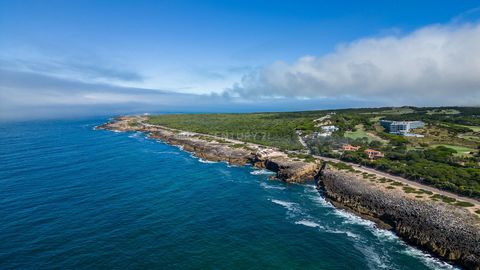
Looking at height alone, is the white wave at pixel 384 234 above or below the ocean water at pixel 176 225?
below

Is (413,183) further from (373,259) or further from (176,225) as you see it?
Answer: (176,225)

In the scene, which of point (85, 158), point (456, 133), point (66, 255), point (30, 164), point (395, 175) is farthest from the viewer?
point (456, 133)

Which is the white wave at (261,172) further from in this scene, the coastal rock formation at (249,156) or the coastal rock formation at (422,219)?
the coastal rock formation at (422,219)

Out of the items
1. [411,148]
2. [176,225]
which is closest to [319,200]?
[176,225]

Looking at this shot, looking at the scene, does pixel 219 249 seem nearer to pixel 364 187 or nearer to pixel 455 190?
pixel 364 187

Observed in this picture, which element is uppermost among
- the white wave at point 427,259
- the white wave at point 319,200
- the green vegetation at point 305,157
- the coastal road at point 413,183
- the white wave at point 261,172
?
the green vegetation at point 305,157

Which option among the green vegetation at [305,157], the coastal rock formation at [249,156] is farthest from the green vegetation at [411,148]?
the coastal rock formation at [249,156]

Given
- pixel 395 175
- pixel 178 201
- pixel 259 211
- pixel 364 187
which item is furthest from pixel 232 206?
pixel 395 175
